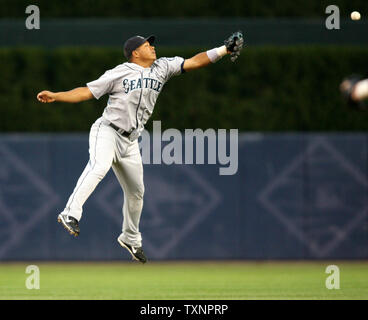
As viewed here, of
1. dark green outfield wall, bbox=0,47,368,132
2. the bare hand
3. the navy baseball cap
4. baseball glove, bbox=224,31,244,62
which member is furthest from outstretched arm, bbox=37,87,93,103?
dark green outfield wall, bbox=0,47,368,132

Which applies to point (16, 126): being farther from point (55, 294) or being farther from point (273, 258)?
point (55, 294)

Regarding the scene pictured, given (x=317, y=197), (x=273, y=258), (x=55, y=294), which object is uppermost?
(x=317, y=197)

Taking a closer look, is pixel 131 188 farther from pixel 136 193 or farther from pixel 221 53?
pixel 221 53

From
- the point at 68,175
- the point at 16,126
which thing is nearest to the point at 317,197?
the point at 68,175

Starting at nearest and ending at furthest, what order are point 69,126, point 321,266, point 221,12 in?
point 321,266 → point 69,126 → point 221,12

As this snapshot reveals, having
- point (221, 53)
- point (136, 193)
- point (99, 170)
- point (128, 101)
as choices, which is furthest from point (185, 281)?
point (221, 53)
